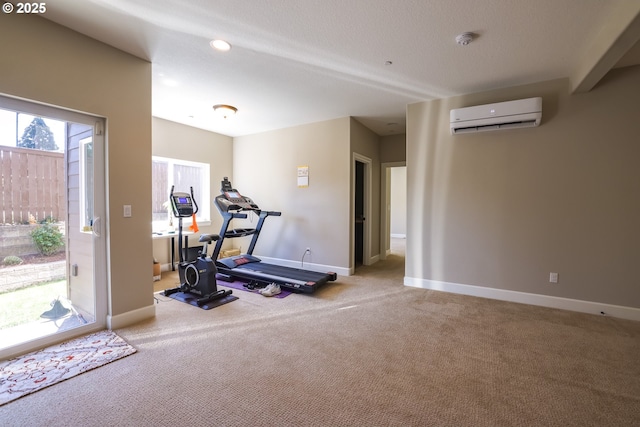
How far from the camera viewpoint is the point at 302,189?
523 cm

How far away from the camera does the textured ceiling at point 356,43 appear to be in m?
2.13

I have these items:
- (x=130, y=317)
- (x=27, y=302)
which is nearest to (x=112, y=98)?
(x=27, y=302)

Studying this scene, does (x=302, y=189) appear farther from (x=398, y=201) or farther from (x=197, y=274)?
(x=398, y=201)

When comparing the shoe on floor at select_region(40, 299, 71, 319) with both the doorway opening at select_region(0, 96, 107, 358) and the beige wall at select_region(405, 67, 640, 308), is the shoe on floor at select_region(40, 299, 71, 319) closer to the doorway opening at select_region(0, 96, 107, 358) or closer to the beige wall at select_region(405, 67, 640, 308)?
the doorway opening at select_region(0, 96, 107, 358)

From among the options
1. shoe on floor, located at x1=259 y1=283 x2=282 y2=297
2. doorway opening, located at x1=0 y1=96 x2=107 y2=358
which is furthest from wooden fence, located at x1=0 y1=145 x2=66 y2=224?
shoe on floor, located at x1=259 y1=283 x2=282 y2=297

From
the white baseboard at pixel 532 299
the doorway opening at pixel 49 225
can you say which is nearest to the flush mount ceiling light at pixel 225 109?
the doorway opening at pixel 49 225

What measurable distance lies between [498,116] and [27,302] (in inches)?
202

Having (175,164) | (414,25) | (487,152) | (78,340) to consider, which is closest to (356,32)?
(414,25)

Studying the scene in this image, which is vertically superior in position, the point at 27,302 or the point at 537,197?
the point at 537,197

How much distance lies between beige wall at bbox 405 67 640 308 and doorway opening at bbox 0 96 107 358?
12.7ft

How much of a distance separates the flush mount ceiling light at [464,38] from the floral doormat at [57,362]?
3.92m

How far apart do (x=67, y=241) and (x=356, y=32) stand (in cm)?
→ 326

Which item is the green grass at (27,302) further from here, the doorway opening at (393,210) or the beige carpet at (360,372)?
the doorway opening at (393,210)

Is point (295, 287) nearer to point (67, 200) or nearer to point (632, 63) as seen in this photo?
point (67, 200)
